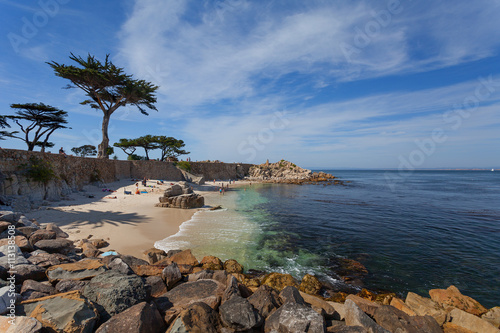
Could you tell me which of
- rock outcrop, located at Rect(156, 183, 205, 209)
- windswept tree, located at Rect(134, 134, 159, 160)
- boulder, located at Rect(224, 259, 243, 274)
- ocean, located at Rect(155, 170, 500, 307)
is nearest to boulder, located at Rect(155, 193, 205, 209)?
rock outcrop, located at Rect(156, 183, 205, 209)

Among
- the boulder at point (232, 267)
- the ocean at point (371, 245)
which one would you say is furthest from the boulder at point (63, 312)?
the ocean at point (371, 245)

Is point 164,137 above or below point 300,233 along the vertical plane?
above

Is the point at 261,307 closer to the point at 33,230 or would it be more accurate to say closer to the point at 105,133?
the point at 33,230

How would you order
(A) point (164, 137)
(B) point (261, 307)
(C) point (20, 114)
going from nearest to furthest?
(B) point (261, 307) < (C) point (20, 114) < (A) point (164, 137)

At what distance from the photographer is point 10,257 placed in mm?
5141

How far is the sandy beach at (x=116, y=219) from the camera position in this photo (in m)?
9.61

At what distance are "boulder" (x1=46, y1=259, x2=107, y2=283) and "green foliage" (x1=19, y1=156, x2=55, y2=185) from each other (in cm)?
1314

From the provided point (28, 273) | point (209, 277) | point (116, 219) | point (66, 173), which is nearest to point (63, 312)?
point (28, 273)

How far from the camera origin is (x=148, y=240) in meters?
9.95

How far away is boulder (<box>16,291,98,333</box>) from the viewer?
3.24 m

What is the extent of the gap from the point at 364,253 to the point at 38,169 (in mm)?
20174

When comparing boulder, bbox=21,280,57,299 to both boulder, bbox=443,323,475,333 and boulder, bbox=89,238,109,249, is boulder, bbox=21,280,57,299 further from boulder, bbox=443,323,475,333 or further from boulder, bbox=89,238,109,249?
boulder, bbox=443,323,475,333

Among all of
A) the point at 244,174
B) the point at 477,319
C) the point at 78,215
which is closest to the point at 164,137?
the point at 244,174

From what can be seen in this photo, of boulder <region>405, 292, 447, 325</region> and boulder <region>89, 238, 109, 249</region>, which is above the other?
boulder <region>89, 238, 109, 249</region>
